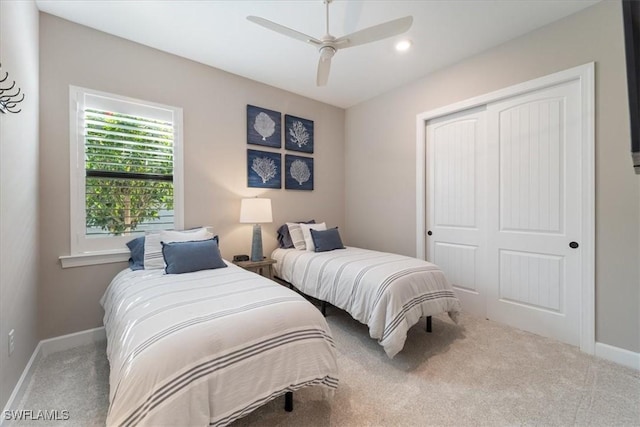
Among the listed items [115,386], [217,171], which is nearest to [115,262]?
[217,171]

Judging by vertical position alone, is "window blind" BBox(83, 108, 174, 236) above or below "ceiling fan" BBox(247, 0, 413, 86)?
below

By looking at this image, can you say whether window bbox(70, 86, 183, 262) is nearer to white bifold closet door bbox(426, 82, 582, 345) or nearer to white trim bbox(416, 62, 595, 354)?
white bifold closet door bbox(426, 82, 582, 345)

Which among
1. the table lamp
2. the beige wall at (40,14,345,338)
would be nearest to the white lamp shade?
the table lamp

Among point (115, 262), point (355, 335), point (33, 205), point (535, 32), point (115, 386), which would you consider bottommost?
point (355, 335)

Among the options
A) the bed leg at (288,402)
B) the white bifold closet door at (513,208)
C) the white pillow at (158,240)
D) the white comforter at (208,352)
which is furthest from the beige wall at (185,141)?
the bed leg at (288,402)

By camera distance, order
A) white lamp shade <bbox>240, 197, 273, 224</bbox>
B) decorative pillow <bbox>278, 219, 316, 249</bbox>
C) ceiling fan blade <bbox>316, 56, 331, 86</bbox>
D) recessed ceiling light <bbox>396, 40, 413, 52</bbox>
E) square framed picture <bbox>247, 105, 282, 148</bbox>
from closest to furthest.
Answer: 1. ceiling fan blade <bbox>316, 56, 331, 86</bbox>
2. recessed ceiling light <bbox>396, 40, 413, 52</bbox>
3. white lamp shade <bbox>240, 197, 273, 224</bbox>
4. square framed picture <bbox>247, 105, 282, 148</bbox>
5. decorative pillow <bbox>278, 219, 316, 249</bbox>

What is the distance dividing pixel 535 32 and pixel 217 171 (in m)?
3.55

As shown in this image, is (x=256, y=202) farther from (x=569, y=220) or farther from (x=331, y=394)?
(x=569, y=220)

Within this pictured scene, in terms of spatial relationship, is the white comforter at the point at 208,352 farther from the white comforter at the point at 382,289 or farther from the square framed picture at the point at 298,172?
the square framed picture at the point at 298,172

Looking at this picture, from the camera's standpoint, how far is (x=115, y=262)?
260 centimetres

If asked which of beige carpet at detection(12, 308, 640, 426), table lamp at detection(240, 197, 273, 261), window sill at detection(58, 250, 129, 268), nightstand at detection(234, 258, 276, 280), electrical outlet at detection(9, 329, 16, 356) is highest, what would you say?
table lamp at detection(240, 197, 273, 261)

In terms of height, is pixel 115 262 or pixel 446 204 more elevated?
pixel 446 204

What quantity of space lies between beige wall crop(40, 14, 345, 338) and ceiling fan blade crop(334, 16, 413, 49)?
186 cm

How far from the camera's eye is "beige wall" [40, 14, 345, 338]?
7.58ft
